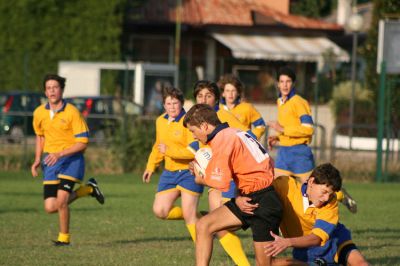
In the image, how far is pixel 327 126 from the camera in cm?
2853

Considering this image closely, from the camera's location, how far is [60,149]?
12375 mm

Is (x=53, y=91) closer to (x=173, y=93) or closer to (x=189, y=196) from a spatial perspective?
(x=173, y=93)

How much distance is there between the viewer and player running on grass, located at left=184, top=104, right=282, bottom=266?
859 centimetres

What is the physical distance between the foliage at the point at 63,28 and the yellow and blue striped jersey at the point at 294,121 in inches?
940

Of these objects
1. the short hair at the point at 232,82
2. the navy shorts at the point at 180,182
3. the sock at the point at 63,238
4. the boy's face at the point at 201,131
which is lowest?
the sock at the point at 63,238

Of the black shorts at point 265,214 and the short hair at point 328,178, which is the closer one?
the short hair at point 328,178

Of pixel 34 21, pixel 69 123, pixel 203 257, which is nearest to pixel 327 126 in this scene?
pixel 34 21

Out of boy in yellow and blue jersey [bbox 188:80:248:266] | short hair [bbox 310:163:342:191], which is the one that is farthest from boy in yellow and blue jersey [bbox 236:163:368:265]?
→ boy in yellow and blue jersey [bbox 188:80:248:266]

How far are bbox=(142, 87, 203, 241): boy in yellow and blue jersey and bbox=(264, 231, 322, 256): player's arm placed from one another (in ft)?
9.39

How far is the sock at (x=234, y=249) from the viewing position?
32.0 feet

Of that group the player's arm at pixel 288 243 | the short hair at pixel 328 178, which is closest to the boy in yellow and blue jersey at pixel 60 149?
the player's arm at pixel 288 243

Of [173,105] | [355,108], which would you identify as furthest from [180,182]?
[355,108]

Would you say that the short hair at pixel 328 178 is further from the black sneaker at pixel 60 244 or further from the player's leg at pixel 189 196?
the black sneaker at pixel 60 244

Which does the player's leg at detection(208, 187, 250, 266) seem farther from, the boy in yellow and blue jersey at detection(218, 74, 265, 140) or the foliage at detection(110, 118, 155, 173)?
the foliage at detection(110, 118, 155, 173)
